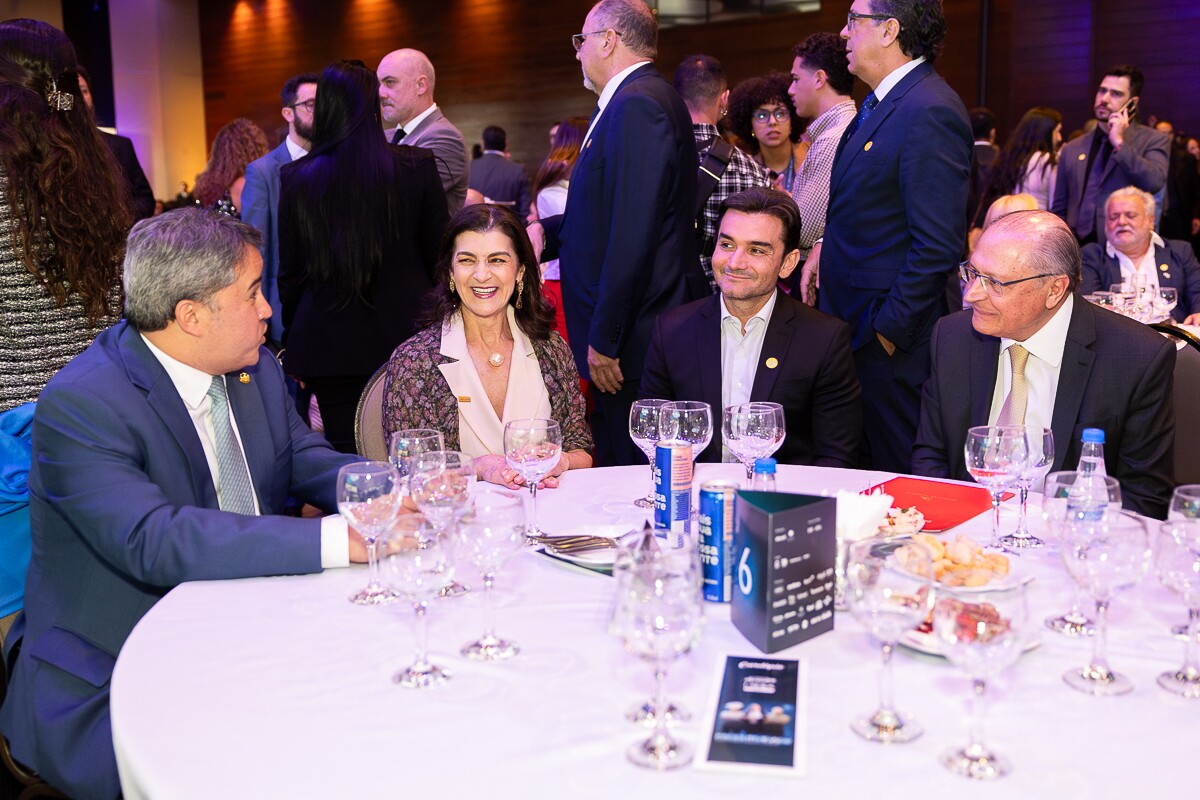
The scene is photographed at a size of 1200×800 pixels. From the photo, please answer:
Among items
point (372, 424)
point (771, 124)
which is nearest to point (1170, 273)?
point (771, 124)

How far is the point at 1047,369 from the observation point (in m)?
2.61

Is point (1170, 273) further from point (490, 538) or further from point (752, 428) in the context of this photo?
point (490, 538)

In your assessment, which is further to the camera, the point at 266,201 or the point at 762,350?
the point at 266,201

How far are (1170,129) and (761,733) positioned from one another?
8298mm

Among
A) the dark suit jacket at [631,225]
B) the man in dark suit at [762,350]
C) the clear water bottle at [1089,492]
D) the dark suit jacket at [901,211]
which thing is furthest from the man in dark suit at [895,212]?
the clear water bottle at [1089,492]

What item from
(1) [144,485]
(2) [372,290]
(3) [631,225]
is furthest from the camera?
(2) [372,290]

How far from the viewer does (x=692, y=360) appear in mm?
3027

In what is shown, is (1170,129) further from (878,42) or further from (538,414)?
(538,414)

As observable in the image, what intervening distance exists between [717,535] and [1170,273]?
4.49 meters

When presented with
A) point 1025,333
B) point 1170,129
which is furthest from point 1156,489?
point 1170,129

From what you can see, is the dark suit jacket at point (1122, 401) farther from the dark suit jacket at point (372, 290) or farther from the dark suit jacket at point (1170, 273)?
the dark suit jacket at point (1170, 273)

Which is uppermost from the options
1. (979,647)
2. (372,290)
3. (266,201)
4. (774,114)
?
(774,114)

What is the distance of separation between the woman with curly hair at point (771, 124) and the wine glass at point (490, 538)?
3752 mm

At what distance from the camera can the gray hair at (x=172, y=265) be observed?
203cm
